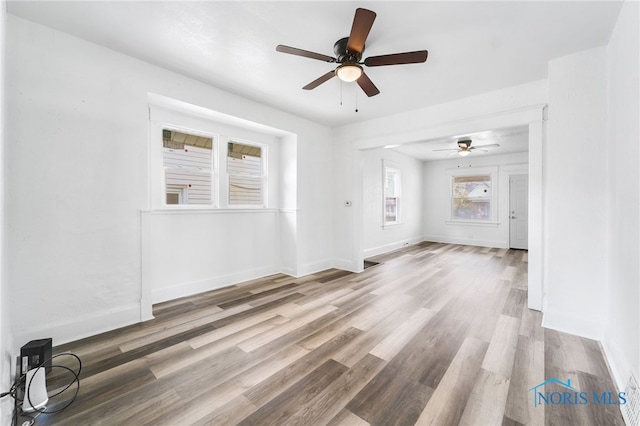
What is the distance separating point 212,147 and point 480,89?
3.84 m

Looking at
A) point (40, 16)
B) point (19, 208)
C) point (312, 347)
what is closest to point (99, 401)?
point (312, 347)

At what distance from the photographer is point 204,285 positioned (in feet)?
12.6

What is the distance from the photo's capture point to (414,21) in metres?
2.21

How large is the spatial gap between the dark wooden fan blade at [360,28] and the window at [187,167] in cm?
262

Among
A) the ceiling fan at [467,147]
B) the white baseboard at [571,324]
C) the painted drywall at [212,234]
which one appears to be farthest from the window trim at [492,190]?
the painted drywall at [212,234]

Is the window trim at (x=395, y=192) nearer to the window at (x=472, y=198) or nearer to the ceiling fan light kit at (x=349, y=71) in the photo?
the window at (x=472, y=198)

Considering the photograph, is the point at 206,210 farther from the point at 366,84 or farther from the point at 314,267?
the point at 366,84

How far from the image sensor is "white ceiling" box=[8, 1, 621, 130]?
2090mm

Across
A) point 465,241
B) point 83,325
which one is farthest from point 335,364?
point 465,241

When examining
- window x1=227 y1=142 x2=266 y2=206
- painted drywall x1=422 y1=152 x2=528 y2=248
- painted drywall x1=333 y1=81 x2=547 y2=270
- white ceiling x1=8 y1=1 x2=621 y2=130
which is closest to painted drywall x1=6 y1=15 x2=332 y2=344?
white ceiling x1=8 y1=1 x2=621 y2=130

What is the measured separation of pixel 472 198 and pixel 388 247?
132 inches

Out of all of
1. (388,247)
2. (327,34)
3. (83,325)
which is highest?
(327,34)

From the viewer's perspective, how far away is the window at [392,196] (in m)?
7.30

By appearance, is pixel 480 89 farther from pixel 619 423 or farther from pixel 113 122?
pixel 113 122
